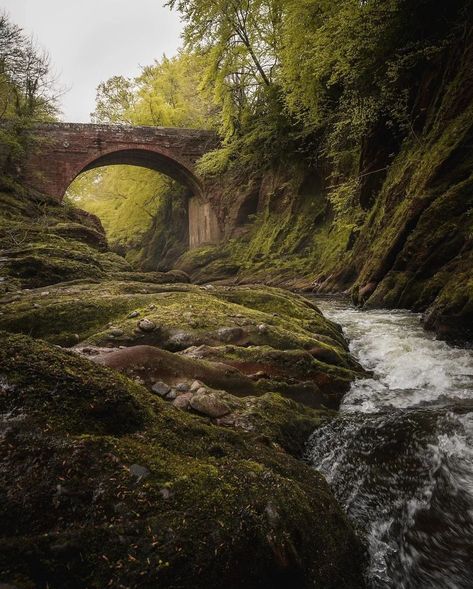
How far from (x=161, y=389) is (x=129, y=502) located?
127cm

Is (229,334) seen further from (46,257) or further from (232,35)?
(232,35)

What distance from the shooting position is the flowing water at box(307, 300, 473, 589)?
1.83 m

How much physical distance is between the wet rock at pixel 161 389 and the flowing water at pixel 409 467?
3.55ft

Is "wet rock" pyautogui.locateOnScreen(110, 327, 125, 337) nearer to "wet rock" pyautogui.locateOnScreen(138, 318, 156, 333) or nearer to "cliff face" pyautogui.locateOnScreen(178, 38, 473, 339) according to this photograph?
"wet rock" pyautogui.locateOnScreen(138, 318, 156, 333)

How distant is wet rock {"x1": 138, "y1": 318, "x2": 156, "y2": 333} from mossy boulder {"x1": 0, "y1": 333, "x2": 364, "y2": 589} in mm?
1741

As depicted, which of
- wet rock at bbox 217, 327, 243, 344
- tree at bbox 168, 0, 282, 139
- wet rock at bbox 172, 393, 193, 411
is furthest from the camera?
tree at bbox 168, 0, 282, 139

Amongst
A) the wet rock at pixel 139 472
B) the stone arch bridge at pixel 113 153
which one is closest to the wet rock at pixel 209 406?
the wet rock at pixel 139 472

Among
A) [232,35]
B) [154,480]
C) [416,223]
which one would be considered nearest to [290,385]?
[154,480]

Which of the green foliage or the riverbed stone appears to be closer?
the riverbed stone

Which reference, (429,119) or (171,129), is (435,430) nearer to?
(429,119)

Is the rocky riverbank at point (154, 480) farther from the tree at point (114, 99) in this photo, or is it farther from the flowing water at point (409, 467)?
the tree at point (114, 99)

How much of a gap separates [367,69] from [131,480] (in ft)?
34.8

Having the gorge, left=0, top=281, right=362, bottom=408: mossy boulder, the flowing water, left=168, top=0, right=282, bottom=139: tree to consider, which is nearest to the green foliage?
left=168, top=0, right=282, bottom=139: tree

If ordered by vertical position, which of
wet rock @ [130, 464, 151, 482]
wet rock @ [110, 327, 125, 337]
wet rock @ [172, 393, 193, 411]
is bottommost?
wet rock @ [172, 393, 193, 411]
